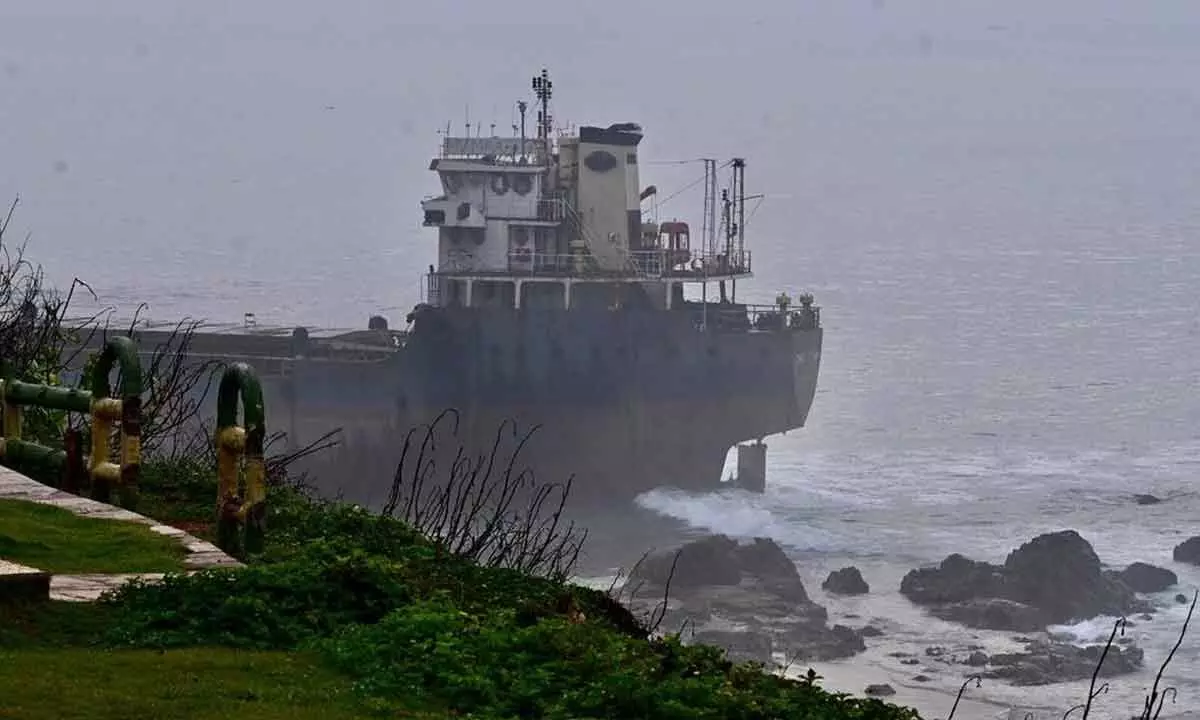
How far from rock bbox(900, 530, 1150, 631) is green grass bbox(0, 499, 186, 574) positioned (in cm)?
2793

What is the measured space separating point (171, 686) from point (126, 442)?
330cm

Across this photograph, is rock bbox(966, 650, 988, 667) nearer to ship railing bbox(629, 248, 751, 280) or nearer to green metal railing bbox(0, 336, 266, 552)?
ship railing bbox(629, 248, 751, 280)

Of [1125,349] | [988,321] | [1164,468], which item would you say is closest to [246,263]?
[988,321]

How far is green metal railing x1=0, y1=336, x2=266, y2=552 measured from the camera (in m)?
8.78

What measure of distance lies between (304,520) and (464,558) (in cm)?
70

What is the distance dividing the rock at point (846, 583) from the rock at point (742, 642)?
5.49m

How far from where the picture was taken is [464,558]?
961 cm

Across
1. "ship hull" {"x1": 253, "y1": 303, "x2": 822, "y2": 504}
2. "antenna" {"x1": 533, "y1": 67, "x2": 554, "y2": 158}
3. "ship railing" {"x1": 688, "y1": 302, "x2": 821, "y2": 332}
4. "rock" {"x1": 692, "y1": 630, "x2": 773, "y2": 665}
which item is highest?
"antenna" {"x1": 533, "y1": 67, "x2": 554, "y2": 158}

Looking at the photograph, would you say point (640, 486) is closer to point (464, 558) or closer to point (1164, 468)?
point (1164, 468)

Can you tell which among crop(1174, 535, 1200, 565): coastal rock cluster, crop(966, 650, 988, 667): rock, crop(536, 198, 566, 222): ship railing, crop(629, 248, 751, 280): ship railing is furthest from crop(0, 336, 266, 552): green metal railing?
crop(629, 248, 751, 280): ship railing

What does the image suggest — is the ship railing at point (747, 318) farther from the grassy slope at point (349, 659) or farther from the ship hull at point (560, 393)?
the grassy slope at point (349, 659)

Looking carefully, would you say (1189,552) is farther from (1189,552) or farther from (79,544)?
(79,544)

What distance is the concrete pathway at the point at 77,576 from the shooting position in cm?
744

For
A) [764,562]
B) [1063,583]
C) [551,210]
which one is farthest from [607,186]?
[1063,583]
